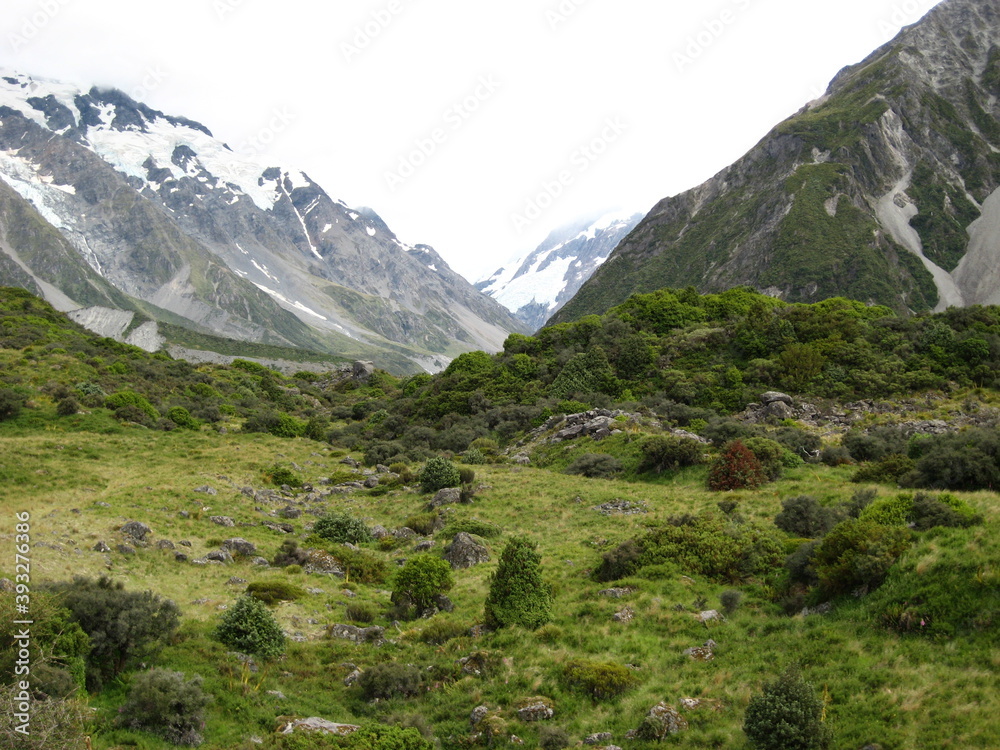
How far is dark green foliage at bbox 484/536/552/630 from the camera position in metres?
16.6

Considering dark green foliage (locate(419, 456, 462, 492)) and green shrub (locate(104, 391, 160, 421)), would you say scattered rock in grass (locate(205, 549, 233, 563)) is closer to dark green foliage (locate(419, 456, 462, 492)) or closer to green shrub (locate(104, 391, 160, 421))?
dark green foliage (locate(419, 456, 462, 492))

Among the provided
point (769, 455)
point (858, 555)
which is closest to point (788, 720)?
point (858, 555)

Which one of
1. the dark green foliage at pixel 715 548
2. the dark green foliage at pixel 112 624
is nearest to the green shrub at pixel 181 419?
the dark green foliage at pixel 112 624

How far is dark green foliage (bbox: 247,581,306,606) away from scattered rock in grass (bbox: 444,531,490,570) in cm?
632

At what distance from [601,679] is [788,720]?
4.30 m

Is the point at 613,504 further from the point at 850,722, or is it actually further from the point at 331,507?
the point at 850,722

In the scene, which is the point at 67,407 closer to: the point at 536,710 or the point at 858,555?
the point at 536,710

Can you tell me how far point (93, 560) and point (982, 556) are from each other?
24.2 metres

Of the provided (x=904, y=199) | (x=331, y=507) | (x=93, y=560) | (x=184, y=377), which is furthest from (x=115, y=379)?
(x=904, y=199)

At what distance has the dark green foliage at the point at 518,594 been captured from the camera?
16562 mm

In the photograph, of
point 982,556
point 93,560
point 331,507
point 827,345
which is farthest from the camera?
point 827,345

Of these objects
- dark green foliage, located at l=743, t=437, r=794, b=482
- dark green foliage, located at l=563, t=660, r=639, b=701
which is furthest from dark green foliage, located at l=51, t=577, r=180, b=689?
dark green foliage, located at l=743, t=437, r=794, b=482

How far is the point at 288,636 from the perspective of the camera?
1617 cm

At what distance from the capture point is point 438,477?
3434 centimetres
